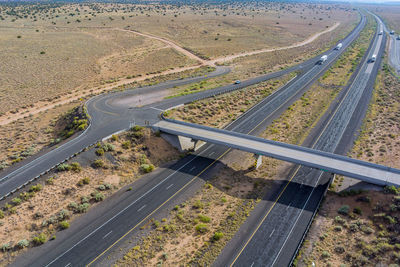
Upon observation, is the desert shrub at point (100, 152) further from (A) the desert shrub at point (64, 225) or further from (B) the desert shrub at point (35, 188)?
(A) the desert shrub at point (64, 225)

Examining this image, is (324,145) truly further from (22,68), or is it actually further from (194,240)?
(22,68)

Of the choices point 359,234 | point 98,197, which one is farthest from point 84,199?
point 359,234

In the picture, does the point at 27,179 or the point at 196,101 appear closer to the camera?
the point at 27,179

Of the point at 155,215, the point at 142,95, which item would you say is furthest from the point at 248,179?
the point at 142,95

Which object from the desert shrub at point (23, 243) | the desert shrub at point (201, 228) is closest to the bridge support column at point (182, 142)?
the desert shrub at point (201, 228)

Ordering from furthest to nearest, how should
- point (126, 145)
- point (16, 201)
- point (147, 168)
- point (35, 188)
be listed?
1. point (126, 145)
2. point (147, 168)
3. point (35, 188)
4. point (16, 201)

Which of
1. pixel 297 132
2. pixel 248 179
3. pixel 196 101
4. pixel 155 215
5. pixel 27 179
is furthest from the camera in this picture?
pixel 196 101

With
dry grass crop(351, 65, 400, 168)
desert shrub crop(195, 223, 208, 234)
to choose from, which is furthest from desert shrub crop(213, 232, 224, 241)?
dry grass crop(351, 65, 400, 168)

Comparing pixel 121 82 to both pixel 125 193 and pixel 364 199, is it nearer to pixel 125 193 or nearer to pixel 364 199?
pixel 125 193
